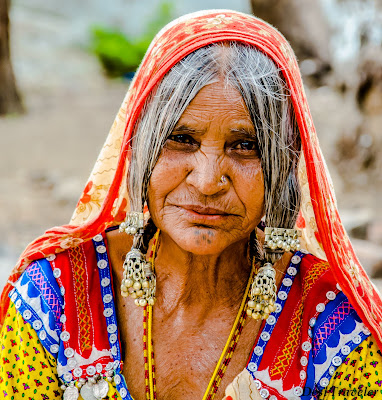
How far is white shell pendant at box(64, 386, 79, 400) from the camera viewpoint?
6.30ft

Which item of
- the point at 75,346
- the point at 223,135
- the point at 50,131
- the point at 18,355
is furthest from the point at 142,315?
the point at 50,131

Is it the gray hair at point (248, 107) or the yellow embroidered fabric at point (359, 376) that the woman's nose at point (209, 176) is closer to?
the gray hair at point (248, 107)

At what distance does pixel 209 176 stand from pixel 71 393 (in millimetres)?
882

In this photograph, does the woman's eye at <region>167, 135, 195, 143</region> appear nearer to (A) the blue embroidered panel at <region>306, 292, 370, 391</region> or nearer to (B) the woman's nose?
(B) the woman's nose

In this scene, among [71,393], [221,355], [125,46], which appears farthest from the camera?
[125,46]

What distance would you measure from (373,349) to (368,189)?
20.7ft

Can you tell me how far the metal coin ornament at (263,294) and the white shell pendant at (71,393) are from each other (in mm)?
652

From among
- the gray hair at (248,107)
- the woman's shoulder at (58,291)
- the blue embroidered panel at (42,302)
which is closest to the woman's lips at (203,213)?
the gray hair at (248,107)

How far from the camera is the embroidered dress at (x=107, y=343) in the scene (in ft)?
6.22

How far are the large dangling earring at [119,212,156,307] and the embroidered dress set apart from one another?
158 millimetres

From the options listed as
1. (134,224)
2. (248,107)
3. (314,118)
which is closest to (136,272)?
(134,224)

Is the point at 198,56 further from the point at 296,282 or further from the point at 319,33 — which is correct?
the point at 319,33

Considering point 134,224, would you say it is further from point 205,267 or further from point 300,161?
point 300,161

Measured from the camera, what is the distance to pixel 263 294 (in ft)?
6.37
